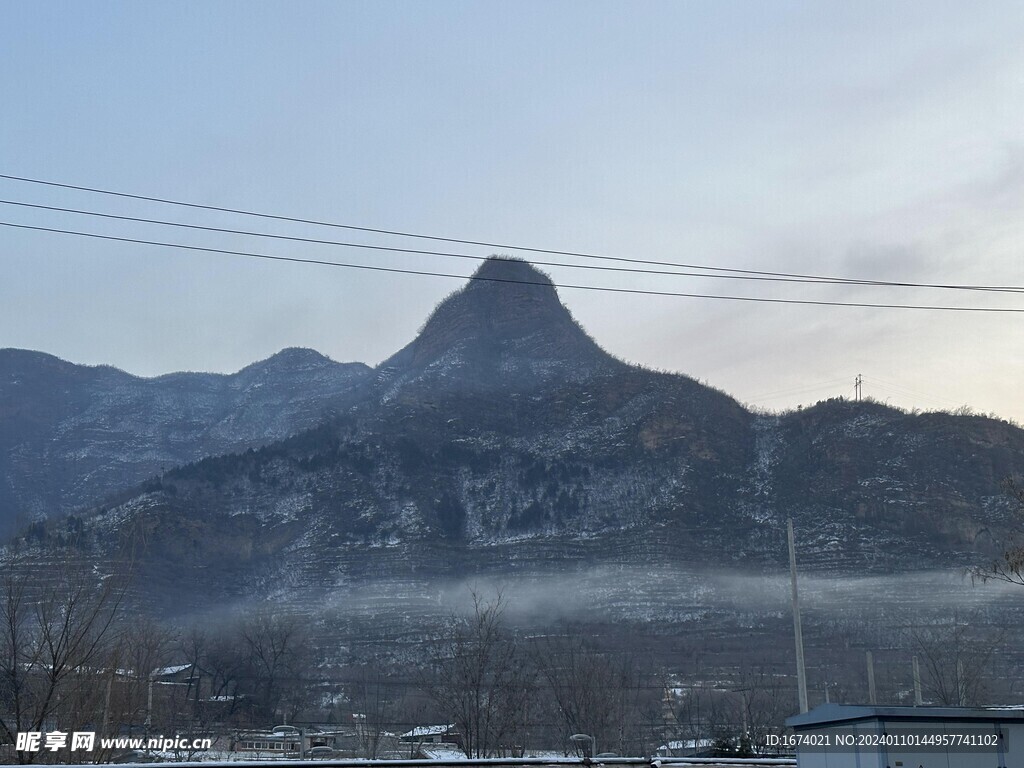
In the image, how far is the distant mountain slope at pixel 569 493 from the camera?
467ft

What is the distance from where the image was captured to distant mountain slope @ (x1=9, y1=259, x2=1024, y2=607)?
14225 centimetres

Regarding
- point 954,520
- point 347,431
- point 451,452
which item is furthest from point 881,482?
point 347,431

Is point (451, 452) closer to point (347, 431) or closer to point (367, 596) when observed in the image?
point (347, 431)

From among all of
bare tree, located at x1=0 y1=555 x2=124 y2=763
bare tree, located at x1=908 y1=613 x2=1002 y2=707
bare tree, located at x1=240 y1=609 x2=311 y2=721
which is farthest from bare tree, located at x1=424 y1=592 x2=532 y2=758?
bare tree, located at x1=240 y1=609 x2=311 y2=721

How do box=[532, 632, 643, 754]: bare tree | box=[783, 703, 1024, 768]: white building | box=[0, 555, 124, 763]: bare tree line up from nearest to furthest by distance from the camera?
box=[783, 703, 1024, 768]: white building
box=[0, 555, 124, 763]: bare tree
box=[532, 632, 643, 754]: bare tree

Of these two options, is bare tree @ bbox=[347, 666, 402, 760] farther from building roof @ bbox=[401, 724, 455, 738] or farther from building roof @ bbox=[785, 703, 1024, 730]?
building roof @ bbox=[785, 703, 1024, 730]

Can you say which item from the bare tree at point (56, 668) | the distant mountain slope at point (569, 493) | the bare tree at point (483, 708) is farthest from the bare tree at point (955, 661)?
the bare tree at point (56, 668)

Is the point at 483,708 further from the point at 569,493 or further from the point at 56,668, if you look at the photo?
the point at 569,493

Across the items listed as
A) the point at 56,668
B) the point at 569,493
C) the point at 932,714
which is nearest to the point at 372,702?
the point at 56,668

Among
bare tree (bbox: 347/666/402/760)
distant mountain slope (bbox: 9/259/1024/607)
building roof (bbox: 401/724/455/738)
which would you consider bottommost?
building roof (bbox: 401/724/455/738)

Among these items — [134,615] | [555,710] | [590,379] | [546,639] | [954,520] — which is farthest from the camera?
[590,379]

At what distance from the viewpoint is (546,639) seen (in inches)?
3996

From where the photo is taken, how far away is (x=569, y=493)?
16425 cm

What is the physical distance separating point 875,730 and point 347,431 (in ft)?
542
